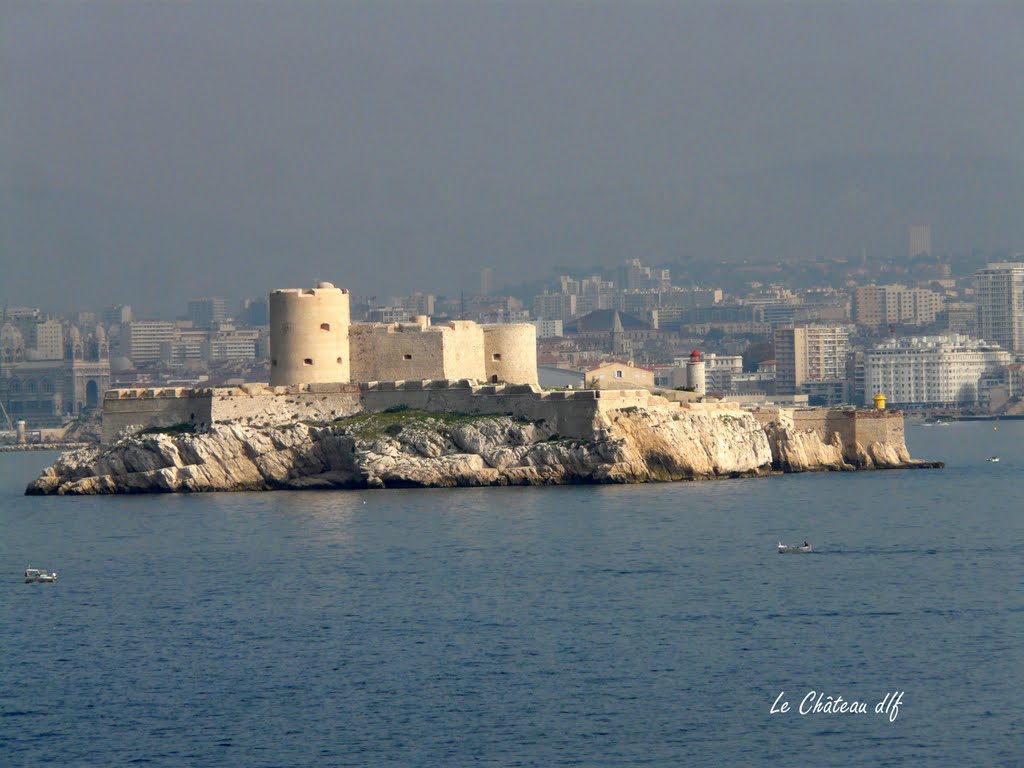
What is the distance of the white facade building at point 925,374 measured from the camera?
146000 millimetres

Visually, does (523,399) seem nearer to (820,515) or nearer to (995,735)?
(820,515)

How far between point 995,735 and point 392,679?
7728mm

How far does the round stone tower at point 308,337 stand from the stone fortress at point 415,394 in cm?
3

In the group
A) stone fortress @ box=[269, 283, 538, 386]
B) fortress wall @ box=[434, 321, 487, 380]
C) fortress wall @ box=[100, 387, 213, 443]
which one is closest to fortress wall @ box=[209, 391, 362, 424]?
fortress wall @ box=[100, 387, 213, 443]

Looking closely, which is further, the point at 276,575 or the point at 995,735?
the point at 276,575

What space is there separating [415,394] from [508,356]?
18.0 ft

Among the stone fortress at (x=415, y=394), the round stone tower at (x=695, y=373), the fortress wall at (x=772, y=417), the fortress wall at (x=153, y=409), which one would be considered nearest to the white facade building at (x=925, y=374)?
the round stone tower at (x=695, y=373)

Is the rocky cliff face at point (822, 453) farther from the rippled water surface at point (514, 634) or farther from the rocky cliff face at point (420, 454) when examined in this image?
the rippled water surface at point (514, 634)

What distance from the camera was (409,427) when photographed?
50.6 metres

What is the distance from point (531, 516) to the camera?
4331 cm

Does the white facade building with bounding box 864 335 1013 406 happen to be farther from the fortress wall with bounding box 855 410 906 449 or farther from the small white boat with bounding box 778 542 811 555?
the small white boat with bounding box 778 542 811 555

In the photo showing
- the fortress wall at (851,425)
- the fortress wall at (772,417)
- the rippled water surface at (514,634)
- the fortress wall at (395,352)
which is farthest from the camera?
the fortress wall at (851,425)

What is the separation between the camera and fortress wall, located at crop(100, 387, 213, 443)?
5347cm

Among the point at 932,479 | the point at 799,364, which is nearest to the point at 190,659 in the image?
the point at 932,479
